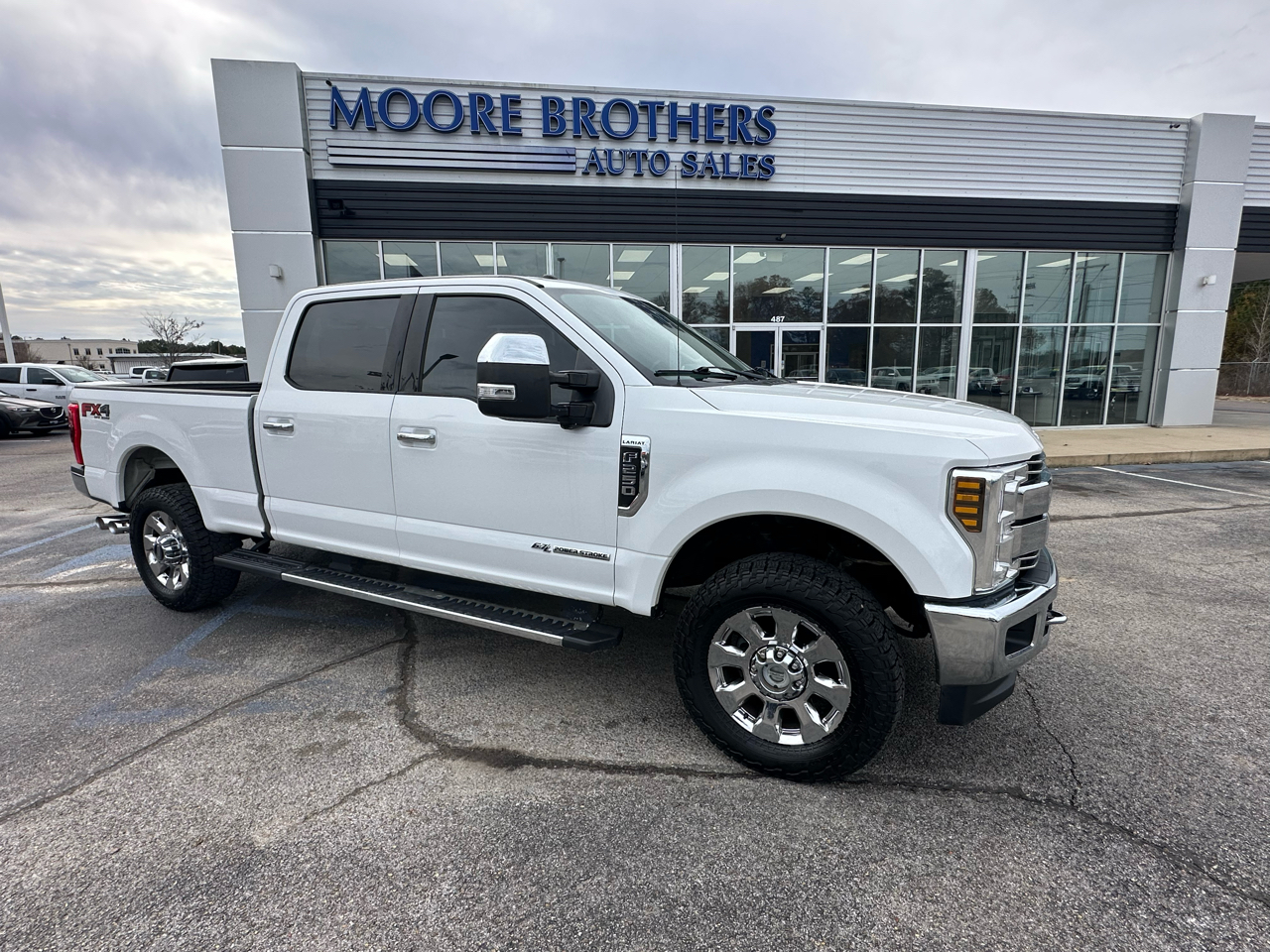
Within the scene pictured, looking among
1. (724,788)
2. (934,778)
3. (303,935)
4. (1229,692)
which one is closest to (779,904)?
(724,788)

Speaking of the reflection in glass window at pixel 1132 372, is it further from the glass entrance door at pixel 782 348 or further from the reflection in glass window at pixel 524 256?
the reflection in glass window at pixel 524 256

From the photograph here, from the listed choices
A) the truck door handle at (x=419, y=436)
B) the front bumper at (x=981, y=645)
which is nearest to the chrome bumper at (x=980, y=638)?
the front bumper at (x=981, y=645)

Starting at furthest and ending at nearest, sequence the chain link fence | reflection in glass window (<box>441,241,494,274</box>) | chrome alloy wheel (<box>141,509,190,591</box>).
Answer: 1. the chain link fence
2. reflection in glass window (<box>441,241,494,274</box>)
3. chrome alloy wheel (<box>141,509,190,591</box>)

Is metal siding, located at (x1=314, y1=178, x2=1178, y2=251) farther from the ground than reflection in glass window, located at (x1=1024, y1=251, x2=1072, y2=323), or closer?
farther from the ground

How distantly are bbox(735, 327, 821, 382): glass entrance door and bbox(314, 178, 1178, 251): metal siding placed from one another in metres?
1.85

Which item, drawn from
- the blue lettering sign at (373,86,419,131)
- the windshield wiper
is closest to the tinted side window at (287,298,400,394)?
the windshield wiper

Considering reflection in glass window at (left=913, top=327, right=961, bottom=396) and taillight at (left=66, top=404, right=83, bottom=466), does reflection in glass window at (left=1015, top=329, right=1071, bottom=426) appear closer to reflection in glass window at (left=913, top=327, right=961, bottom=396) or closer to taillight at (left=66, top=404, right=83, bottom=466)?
reflection in glass window at (left=913, top=327, right=961, bottom=396)

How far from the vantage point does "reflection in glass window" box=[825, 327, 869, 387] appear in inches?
560

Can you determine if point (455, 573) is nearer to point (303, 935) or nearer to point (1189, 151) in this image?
point (303, 935)

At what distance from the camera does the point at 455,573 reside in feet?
11.0

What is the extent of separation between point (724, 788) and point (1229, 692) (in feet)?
9.01

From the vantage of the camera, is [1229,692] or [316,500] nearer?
[1229,692]

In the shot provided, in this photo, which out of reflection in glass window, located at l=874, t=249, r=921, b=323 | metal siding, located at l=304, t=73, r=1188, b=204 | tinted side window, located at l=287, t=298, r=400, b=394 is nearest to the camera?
tinted side window, located at l=287, t=298, r=400, b=394

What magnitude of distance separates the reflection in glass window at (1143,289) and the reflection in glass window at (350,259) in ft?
53.0
